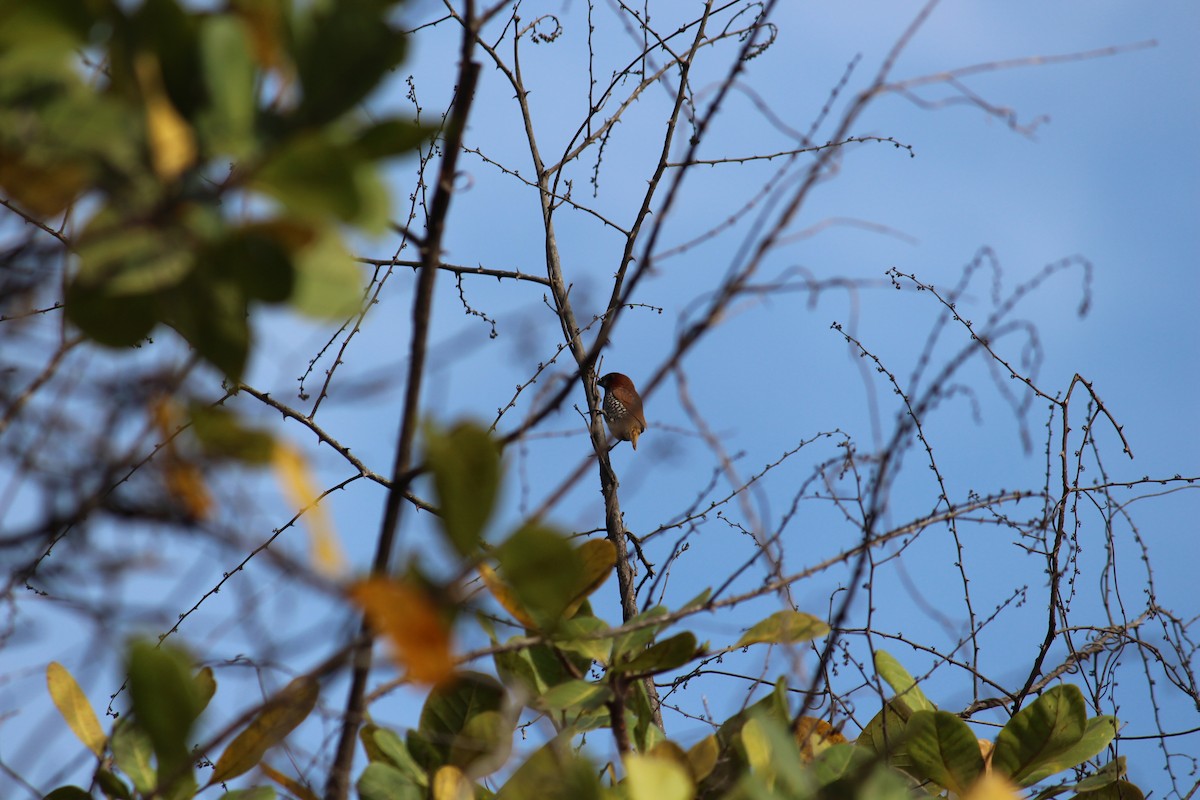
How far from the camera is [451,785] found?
105 centimetres

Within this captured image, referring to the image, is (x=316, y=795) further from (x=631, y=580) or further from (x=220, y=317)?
(x=631, y=580)

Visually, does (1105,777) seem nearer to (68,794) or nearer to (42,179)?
(68,794)

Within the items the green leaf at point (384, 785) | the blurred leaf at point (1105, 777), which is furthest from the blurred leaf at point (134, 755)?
the blurred leaf at point (1105, 777)

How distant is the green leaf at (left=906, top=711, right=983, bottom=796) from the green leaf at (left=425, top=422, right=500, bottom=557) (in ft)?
2.75

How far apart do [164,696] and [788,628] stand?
0.64 meters

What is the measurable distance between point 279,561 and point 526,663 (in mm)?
556

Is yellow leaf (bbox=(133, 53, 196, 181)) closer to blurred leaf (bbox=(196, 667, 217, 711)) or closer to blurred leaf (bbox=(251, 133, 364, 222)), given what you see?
blurred leaf (bbox=(251, 133, 364, 222))

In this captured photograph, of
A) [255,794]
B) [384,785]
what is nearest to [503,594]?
[384,785]

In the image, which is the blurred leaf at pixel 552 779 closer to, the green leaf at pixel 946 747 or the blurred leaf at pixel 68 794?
the blurred leaf at pixel 68 794

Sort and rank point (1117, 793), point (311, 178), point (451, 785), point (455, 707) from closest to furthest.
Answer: point (311, 178) → point (451, 785) → point (455, 707) → point (1117, 793)

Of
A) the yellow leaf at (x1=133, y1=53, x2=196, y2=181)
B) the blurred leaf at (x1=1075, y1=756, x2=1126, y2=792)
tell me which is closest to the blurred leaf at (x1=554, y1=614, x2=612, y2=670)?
the yellow leaf at (x1=133, y1=53, x2=196, y2=181)

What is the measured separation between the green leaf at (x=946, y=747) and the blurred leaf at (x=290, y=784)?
0.74m

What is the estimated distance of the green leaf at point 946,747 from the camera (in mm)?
1341

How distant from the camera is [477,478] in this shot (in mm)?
729
